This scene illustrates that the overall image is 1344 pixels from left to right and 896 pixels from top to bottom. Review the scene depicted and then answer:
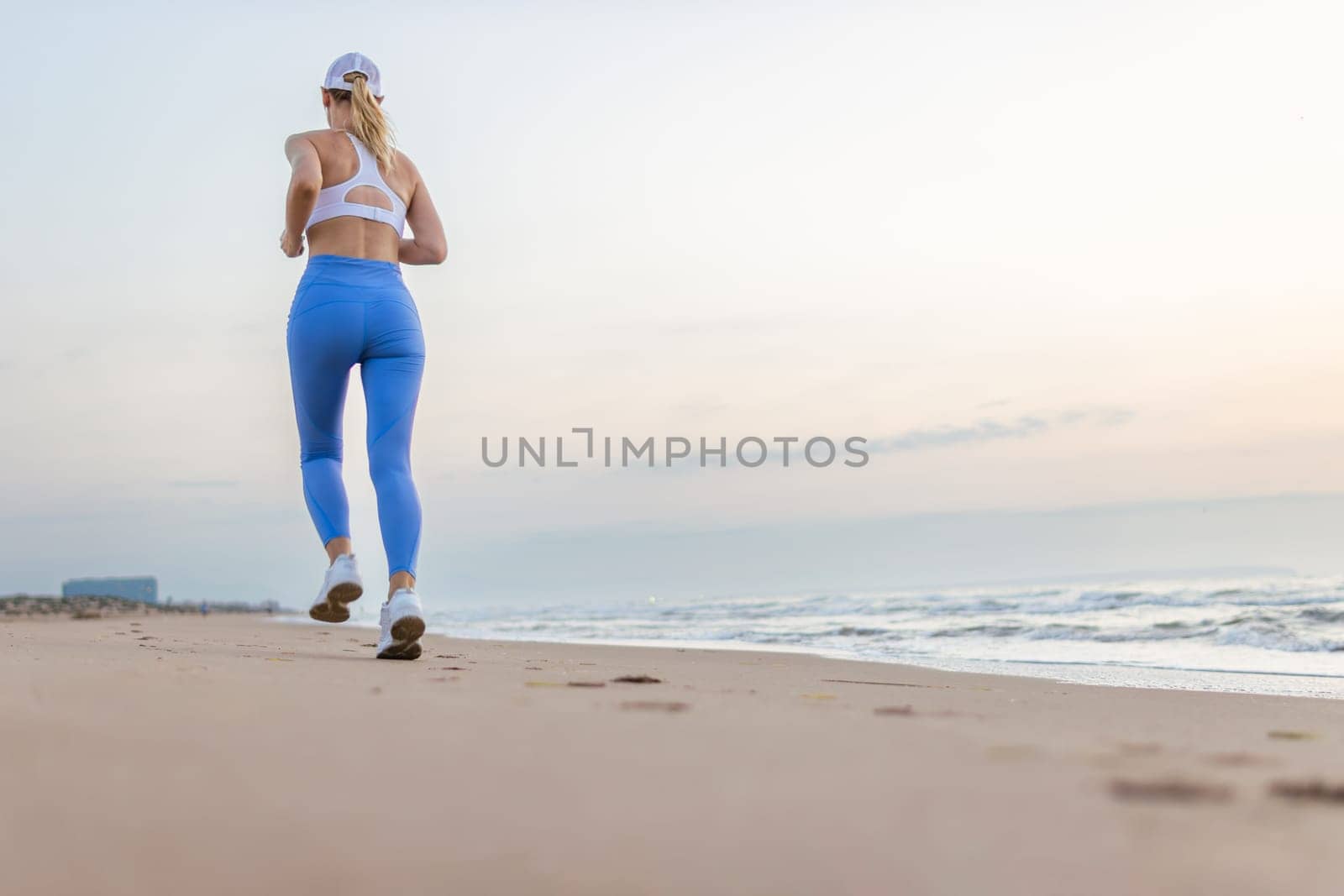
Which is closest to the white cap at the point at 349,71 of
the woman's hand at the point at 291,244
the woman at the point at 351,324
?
the woman at the point at 351,324

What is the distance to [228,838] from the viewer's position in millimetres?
1104

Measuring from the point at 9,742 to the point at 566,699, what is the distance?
3.17ft

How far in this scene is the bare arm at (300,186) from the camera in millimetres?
3660

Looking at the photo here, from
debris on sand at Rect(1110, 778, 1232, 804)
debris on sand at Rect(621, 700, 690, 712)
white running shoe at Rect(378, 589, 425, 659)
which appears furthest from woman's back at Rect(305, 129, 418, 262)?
debris on sand at Rect(1110, 778, 1232, 804)

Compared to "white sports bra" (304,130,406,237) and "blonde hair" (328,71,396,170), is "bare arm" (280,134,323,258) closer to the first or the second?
"white sports bra" (304,130,406,237)

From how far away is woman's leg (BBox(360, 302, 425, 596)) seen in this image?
12.1 ft

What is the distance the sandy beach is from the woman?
5.85 ft

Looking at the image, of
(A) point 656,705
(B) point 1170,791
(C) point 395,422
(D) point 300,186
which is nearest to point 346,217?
(D) point 300,186

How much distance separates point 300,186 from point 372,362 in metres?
0.67

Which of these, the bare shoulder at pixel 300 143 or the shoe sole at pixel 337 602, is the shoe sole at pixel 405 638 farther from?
the bare shoulder at pixel 300 143

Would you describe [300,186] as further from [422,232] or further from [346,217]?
[422,232]

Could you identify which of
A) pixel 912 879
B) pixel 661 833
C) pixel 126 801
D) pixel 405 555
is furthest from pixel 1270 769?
pixel 405 555

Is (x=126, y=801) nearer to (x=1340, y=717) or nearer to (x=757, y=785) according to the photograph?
(x=757, y=785)

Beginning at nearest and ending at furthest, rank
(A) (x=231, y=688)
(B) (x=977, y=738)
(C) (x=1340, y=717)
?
1. (B) (x=977, y=738)
2. (A) (x=231, y=688)
3. (C) (x=1340, y=717)
